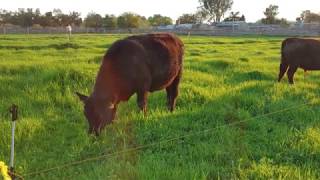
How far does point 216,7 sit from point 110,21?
142 ft

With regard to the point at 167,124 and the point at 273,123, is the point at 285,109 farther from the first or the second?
the point at 167,124

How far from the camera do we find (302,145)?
6.84 meters

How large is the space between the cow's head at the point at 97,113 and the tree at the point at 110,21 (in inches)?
3138

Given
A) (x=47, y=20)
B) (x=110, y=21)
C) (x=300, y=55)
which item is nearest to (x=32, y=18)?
(x=47, y=20)

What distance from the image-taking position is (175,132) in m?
7.61

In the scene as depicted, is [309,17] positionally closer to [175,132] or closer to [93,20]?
[93,20]

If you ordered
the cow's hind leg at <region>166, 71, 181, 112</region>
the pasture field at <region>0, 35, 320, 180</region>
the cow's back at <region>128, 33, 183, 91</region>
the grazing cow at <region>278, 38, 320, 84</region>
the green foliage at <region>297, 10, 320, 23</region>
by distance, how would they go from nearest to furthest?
the pasture field at <region>0, 35, 320, 180</region>, the cow's back at <region>128, 33, 183, 91</region>, the cow's hind leg at <region>166, 71, 181, 112</region>, the grazing cow at <region>278, 38, 320, 84</region>, the green foliage at <region>297, 10, 320, 23</region>

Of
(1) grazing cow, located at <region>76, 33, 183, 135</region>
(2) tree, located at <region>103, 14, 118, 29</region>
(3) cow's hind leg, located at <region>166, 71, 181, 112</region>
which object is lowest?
(3) cow's hind leg, located at <region>166, 71, 181, 112</region>

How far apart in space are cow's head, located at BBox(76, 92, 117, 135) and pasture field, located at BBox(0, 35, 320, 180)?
6.8 inches

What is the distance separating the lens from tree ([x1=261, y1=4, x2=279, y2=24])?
332 feet

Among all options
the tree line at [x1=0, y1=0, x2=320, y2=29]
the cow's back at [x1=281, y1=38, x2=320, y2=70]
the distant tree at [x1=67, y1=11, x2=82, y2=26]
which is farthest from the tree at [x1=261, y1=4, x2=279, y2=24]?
the cow's back at [x1=281, y1=38, x2=320, y2=70]

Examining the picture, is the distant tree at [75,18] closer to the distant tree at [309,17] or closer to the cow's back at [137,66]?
the distant tree at [309,17]

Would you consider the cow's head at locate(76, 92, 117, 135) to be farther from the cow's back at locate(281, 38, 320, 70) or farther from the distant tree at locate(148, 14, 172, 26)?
the distant tree at locate(148, 14, 172, 26)

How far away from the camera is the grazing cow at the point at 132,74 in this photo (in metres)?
7.57
